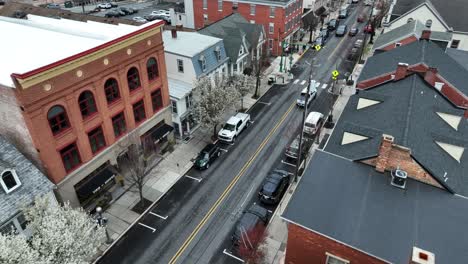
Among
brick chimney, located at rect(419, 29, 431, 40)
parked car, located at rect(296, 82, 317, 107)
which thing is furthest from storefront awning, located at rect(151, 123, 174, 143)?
brick chimney, located at rect(419, 29, 431, 40)

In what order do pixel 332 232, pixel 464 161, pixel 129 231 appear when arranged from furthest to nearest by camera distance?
pixel 129 231 → pixel 464 161 → pixel 332 232

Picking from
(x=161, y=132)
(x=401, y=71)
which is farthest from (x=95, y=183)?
(x=401, y=71)

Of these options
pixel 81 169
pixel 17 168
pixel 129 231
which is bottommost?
pixel 129 231

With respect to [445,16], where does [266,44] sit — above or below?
below

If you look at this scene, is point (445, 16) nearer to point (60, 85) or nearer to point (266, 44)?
point (266, 44)

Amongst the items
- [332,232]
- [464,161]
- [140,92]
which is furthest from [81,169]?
[464,161]

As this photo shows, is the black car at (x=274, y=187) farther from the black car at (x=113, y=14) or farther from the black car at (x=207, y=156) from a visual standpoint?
the black car at (x=113, y=14)
